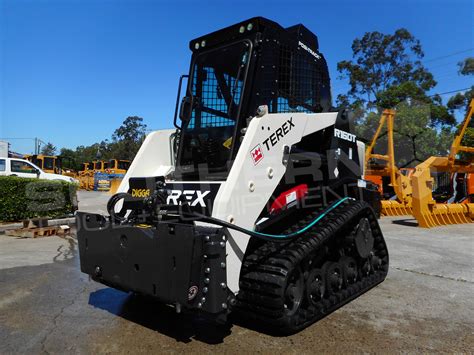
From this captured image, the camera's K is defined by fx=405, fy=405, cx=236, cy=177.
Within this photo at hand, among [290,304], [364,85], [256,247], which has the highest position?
[364,85]

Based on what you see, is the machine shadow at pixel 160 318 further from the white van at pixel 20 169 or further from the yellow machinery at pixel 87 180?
the yellow machinery at pixel 87 180

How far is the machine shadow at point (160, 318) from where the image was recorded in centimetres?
360

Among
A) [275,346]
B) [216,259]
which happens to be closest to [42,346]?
[216,259]

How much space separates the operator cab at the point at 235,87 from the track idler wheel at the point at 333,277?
149cm

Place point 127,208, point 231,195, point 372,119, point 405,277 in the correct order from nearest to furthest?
point 231,195
point 127,208
point 405,277
point 372,119

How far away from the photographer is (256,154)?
11.5 ft

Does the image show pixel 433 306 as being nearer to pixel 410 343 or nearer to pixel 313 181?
pixel 410 343

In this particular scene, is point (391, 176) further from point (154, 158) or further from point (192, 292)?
point (192, 292)

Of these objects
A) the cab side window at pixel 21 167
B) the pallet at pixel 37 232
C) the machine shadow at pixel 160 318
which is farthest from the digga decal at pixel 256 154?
the cab side window at pixel 21 167

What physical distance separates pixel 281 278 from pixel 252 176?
875 mm

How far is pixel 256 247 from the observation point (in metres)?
3.74

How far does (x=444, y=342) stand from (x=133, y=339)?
106 inches

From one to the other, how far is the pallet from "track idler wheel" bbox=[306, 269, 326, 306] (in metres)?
7.36

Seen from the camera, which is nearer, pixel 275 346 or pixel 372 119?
pixel 275 346
